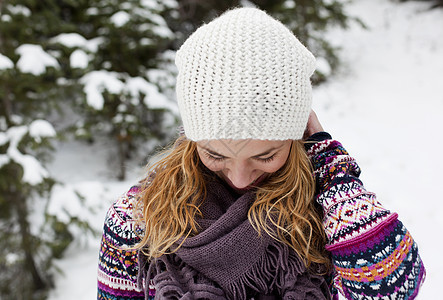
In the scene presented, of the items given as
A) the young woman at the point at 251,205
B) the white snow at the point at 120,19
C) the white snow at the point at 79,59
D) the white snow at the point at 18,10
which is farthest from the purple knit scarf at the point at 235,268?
the white snow at the point at 120,19

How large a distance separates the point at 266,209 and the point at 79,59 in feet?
10.0

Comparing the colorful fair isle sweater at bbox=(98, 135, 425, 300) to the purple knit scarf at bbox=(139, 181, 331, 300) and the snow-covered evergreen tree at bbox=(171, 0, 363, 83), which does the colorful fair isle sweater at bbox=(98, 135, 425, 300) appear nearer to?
the purple knit scarf at bbox=(139, 181, 331, 300)

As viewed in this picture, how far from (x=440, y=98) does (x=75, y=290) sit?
6.04 meters

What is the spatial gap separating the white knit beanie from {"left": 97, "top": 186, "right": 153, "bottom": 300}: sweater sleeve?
0.48m

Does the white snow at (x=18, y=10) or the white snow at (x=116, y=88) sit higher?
the white snow at (x=18, y=10)

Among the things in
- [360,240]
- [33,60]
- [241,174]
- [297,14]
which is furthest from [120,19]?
[360,240]

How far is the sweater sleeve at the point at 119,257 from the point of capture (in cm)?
135

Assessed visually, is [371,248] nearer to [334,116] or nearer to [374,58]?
[334,116]

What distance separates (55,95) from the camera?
13.0 feet

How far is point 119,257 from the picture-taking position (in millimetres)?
1352

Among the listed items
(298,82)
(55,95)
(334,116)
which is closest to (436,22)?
(334,116)

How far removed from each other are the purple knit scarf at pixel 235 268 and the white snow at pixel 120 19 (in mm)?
3562

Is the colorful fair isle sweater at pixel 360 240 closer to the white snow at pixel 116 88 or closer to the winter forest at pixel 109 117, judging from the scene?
the winter forest at pixel 109 117

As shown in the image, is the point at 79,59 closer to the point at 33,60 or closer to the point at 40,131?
the point at 33,60
